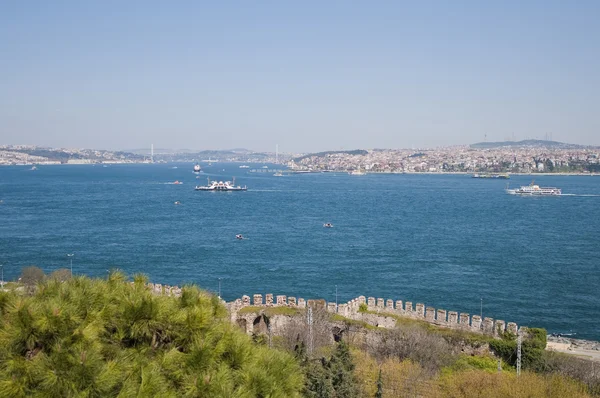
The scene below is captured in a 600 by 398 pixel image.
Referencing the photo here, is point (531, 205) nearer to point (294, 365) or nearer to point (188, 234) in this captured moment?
point (188, 234)

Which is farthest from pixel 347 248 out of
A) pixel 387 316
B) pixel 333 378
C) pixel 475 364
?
pixel 333 378

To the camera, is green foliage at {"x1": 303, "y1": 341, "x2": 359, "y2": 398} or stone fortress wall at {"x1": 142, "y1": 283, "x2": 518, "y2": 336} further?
stone fortress wall at {"x1": 142, "y1": 283, "x2": 518, "y2": 336}

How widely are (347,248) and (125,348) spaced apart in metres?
38.8

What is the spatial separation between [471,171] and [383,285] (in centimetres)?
15779

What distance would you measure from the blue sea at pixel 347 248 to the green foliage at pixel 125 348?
22.9 meters

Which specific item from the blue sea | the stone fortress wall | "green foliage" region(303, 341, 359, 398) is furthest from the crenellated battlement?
the blue sea

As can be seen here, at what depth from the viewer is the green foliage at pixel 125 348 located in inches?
220

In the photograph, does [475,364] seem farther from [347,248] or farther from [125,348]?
[347,248]

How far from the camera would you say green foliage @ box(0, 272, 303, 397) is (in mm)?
5582

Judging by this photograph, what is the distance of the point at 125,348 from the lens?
6359mm

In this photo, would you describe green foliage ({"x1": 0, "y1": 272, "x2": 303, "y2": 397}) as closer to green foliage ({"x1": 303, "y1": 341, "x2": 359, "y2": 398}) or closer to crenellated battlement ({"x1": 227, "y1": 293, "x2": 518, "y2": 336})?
green foliage ({"x1": 303, "y1": 341, "x2": 359, "y2": 398})

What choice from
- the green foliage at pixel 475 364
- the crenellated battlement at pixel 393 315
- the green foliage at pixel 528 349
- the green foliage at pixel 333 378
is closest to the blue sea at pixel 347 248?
the crenellated battlement at pixel 393 315

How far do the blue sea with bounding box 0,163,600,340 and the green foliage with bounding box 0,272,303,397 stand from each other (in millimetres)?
22859

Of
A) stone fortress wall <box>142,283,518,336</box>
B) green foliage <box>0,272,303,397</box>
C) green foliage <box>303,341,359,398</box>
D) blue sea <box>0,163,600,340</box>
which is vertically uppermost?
green foliage <box>0,272,303,397</box>
